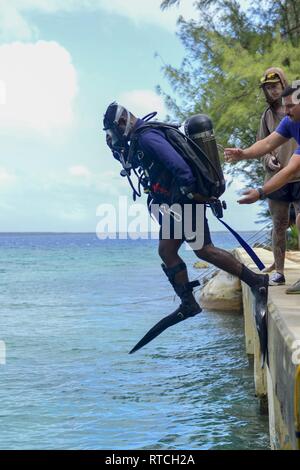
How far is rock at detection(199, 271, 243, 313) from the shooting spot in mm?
16938

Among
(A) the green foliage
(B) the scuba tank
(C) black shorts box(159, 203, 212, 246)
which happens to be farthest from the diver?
(A) the green foliage

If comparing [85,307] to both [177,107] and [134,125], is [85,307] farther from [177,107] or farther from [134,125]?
[134,125]

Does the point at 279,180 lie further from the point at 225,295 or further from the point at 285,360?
the point at 225,295

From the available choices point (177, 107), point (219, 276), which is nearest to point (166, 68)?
point (177, 107)

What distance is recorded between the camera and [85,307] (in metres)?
21.5

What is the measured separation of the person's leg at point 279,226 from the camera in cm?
714

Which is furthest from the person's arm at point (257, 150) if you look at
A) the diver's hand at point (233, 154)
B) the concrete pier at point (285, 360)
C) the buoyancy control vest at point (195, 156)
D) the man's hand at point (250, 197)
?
the concrete pier at point (285, 360)

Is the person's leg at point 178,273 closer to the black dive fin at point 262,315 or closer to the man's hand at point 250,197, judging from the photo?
the black dive fin at point 262,315

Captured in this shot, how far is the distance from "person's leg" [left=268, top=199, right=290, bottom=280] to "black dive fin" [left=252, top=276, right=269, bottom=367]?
4.85ft

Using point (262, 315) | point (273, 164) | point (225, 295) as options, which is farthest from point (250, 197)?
point (225, 295)

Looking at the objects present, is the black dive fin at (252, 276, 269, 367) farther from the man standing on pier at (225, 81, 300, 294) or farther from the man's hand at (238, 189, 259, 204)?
the man's hand at (238, 189, 259, 204)

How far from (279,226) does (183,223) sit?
1.95m

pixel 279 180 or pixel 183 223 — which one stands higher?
pixel 279 180

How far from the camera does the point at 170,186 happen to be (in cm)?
559
